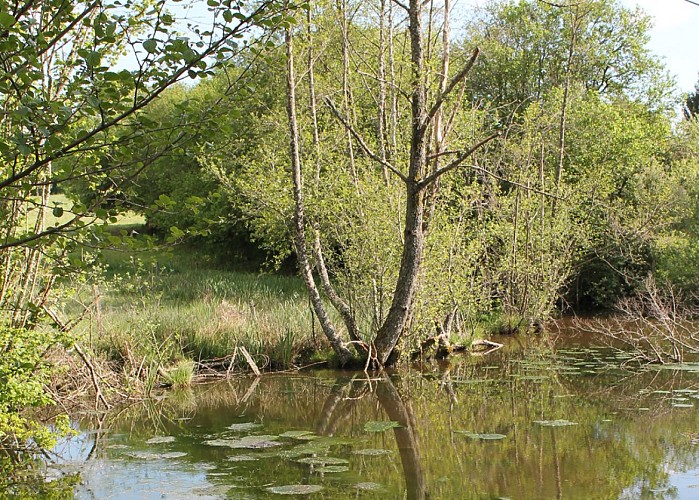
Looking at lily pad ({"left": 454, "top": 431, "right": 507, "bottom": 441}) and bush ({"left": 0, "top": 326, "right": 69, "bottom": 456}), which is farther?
lily pad ({"left": 454, "top": 431, "right": 507, "bottom": 441})

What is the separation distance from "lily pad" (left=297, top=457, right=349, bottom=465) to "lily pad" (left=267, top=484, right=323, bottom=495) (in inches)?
27.8

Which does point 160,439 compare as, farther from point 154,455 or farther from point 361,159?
point 361,159

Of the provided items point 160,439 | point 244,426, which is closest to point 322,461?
point 244,426

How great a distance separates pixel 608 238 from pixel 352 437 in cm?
1422

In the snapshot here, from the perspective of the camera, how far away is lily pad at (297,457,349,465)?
719cm

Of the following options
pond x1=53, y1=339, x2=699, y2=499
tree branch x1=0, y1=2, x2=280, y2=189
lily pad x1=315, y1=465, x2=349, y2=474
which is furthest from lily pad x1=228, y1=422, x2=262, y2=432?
tree branch x1=0, y1=2, x2=280, y2=189

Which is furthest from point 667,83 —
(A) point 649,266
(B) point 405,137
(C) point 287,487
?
(C) point 287,487

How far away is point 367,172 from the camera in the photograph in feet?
44.6

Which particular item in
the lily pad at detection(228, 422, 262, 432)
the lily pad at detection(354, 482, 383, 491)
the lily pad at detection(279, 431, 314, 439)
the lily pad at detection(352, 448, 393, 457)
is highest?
the lily pad at detection(354, 482, 383, 491)

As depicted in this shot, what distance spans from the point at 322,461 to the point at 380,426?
1650mm

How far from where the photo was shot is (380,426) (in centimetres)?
880

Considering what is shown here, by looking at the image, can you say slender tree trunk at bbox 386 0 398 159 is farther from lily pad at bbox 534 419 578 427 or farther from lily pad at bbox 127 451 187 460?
lily pad at bbox 127 451 187 460

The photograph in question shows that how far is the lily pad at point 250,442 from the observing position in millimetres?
7922

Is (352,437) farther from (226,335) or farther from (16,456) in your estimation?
(226,335)
